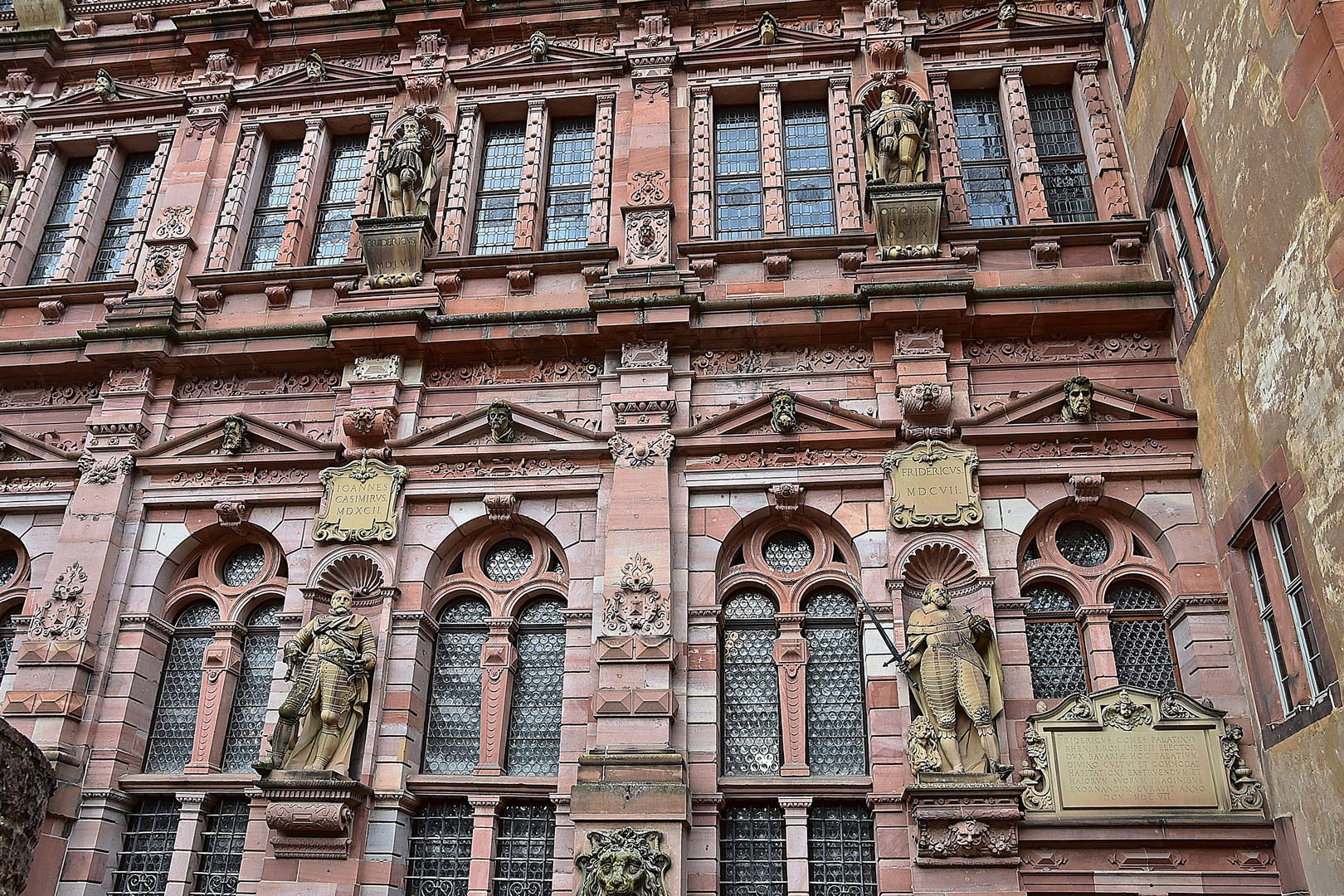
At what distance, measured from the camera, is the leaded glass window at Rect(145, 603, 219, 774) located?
44.8ft

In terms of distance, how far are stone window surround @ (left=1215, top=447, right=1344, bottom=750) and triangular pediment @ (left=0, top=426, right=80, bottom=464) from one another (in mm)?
14645

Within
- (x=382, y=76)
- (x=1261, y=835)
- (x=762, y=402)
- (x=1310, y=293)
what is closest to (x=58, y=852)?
(x=762, y=402)

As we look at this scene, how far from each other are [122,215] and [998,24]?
14239mm

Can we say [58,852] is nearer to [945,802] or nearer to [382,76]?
[945,802]

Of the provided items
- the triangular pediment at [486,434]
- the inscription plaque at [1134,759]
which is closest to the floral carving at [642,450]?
the triangular pediment at [486,434]

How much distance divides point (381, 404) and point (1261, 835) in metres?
11.3

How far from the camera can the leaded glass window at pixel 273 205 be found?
55.1ft

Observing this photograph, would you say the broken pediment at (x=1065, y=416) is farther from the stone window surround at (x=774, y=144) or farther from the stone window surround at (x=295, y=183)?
the stone window surround at (x=295, y=183)

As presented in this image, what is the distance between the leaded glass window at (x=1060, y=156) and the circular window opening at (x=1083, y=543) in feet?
15.1

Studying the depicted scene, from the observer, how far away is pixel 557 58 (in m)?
17.1

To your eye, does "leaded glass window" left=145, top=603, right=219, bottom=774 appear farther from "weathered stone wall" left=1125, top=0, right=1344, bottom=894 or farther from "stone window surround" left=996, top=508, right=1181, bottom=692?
"weathered stone wall" left=1125, top=0, right=1344, bottom=894

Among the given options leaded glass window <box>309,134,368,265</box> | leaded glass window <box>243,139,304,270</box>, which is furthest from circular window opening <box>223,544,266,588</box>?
leaded glass window <box>309,134,368,265</box>

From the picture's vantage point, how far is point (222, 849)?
1296cm

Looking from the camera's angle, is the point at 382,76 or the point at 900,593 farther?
the point at 382,76
